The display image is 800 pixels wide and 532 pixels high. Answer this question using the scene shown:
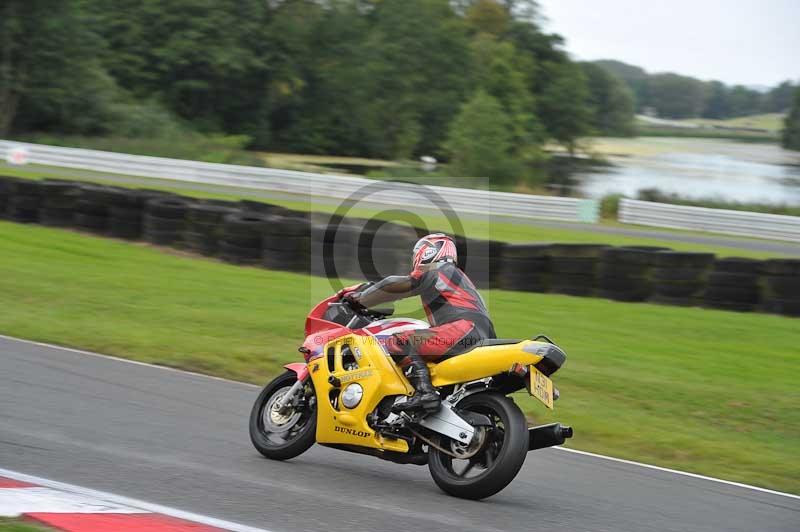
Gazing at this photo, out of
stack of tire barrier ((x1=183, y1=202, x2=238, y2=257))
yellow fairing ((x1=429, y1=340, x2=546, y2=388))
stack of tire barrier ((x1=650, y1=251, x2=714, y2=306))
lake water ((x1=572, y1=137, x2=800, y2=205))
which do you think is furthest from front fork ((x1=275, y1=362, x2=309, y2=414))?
lake water ((x1=572, y1=137, x2=800, y2=205))

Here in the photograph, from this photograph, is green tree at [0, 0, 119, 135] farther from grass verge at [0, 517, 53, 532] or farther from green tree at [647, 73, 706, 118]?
green tree at [647, 73, 706, 118]

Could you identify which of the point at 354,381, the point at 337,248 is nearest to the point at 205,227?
the point at 337,248

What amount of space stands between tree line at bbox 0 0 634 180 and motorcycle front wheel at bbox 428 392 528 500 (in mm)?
39148

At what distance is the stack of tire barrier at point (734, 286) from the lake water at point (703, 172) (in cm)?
1879

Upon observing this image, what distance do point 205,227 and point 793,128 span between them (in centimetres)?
4264

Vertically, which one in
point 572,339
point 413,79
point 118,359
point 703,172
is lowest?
point 572,339

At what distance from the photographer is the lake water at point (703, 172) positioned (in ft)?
112

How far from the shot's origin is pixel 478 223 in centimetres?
2386

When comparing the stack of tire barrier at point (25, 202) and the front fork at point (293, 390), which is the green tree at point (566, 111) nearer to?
the stack of tire barrier at point (25, 202)

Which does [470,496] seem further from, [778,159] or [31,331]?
[778,159]

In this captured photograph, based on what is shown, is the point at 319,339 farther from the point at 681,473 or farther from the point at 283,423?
the point at 681,473

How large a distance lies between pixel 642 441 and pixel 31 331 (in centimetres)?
641

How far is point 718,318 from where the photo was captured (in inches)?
498

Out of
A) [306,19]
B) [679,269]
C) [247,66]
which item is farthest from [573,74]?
[679,269]
